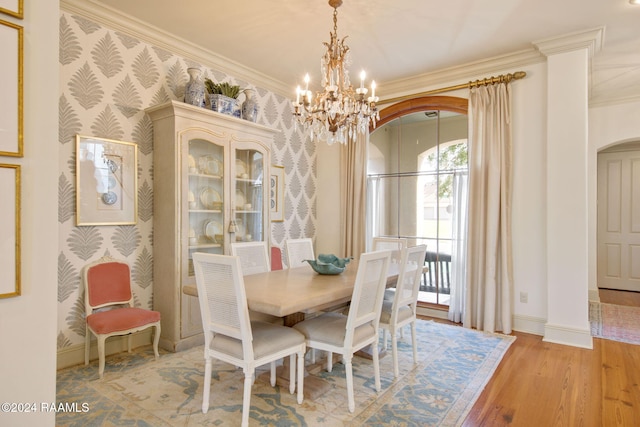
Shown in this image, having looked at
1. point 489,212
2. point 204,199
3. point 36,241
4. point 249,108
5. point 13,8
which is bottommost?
point 36,241

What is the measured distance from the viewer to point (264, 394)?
2365 millimetres

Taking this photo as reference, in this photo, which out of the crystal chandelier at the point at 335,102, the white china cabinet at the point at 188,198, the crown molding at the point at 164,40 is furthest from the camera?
the white china cabinet at the point at 188,198

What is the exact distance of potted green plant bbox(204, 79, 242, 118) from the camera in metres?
3.47

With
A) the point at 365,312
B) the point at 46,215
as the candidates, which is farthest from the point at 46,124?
the point at 365,312

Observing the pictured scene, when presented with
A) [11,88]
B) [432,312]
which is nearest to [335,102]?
[11,88]

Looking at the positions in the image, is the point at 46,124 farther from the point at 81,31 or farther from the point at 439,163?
the point at 439,163

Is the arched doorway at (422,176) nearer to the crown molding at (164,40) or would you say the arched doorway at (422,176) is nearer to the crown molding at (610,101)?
the crown molding at (164,40)

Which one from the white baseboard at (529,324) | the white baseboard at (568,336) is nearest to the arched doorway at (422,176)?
the white baseboard at (529,324)

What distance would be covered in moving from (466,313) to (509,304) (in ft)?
1.43

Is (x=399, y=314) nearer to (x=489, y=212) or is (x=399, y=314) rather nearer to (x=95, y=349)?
(x=489, y=212)

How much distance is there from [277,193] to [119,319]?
2400 millimetres

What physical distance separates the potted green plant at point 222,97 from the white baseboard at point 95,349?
2.17 metres

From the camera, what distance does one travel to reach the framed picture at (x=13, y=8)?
1.17 meters

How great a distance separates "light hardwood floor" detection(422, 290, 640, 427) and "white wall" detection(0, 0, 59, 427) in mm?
2084
